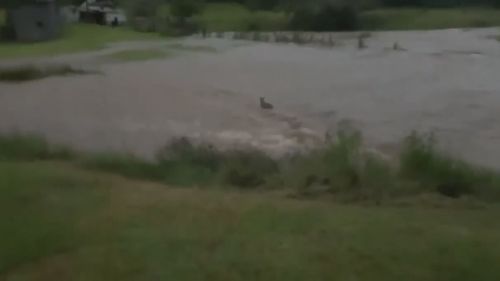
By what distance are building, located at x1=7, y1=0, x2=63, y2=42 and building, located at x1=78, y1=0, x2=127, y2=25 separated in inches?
113

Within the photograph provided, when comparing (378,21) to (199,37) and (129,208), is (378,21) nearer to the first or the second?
(199,37)

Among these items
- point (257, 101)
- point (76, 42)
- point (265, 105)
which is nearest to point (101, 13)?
point (76, 42)

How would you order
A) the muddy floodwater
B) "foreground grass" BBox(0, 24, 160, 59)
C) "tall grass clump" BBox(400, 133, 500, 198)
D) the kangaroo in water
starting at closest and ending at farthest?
"tall grass clump" BBox(400, 133, 500, 198), the muddy floodwater, the kangaroo in water, "foreground grass" BBox(0, 24, 160, 59)

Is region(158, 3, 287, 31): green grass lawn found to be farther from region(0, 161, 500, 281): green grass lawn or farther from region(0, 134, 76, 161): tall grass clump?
region(0, 161, 500, 281): green grass lawn

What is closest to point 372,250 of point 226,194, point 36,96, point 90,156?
point 226,194

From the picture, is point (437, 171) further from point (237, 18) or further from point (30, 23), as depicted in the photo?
point (237, 18)

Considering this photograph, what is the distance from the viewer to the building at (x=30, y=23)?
13680mm

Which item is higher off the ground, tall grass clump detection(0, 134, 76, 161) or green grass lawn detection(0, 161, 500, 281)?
green grass lawn detection(0, 161, 500, 281)

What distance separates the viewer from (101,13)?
17641 mm

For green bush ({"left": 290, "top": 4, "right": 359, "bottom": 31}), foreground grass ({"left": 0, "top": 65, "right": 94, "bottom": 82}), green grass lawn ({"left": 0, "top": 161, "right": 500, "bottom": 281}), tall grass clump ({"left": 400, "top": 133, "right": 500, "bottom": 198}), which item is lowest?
green bush ({"left": 290, "top": 4, "right": 359, "bottom": 31})

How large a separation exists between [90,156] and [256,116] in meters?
2.77

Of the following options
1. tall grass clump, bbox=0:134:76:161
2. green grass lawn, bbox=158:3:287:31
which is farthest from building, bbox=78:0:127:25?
tall grass clump, bbox=0:134:76:161

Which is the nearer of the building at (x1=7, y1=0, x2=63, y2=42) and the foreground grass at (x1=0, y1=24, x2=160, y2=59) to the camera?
the foreground grass at (x1=0, y1=24, x2=160, y2=59)

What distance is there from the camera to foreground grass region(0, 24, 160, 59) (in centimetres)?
1244
